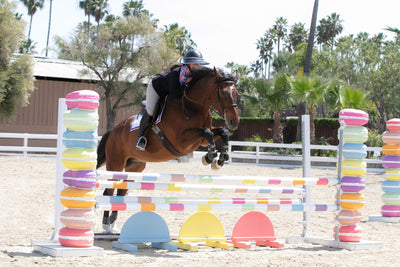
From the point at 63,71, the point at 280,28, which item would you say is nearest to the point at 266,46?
the point at 280,28

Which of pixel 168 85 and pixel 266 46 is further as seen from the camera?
pixel 266 46

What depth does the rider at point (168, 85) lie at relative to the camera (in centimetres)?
634

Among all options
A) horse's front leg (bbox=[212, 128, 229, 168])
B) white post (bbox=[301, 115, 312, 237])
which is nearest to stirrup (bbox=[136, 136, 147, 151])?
horse's front leg (bbox=[212, 128, 229, 168])

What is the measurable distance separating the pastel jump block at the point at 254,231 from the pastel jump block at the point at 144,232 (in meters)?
0.92

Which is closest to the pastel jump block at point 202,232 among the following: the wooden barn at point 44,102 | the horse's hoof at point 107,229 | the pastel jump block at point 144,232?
the pastel jump block at point 144,232

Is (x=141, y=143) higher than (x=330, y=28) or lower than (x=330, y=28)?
lower

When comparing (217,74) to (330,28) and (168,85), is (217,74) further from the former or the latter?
(330,28)

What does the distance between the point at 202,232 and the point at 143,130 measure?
1503 mm

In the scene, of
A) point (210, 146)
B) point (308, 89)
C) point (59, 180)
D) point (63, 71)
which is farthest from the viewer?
point (63, 71)

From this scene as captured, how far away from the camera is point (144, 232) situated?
19.3 ft

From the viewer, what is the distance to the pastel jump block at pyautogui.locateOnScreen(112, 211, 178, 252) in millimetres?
5785

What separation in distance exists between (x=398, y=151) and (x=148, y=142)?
5068 mm

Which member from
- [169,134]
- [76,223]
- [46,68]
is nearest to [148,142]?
[169,134]

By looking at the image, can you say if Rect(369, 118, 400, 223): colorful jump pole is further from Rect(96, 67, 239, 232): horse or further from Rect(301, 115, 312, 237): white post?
Rect(96, 67, 239, 232): horse
